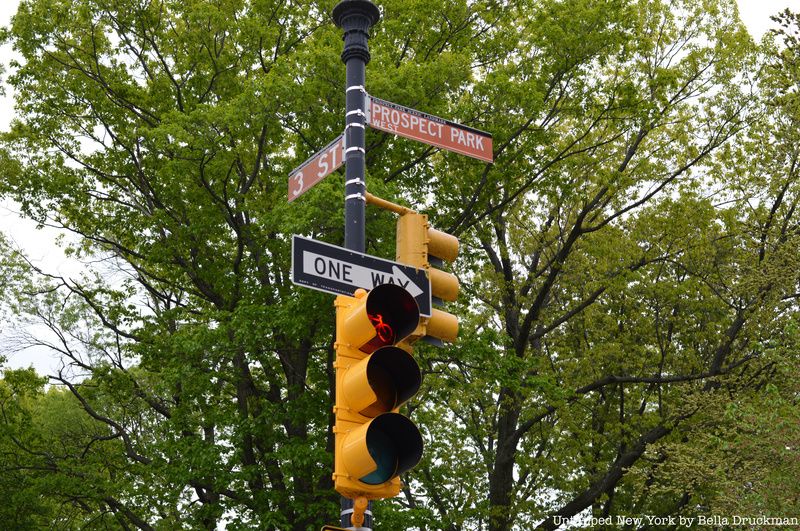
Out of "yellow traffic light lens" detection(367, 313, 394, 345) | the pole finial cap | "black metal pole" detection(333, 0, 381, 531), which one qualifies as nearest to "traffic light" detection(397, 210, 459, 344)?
"black metal pole" detection(333, 0, 381, 531)

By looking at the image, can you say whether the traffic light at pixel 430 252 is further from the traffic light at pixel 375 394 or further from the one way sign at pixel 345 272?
the traffic light at pixel 375 394

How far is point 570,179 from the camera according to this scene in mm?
20547

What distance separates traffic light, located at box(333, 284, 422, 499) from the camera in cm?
476

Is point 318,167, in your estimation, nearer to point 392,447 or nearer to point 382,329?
point 382,329

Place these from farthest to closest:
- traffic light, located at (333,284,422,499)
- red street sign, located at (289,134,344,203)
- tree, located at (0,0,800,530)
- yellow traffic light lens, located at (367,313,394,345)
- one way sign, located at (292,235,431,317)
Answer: tree, located at (0,0,800,530) < red street sign, located at (289,134,344,203) < one way sign, located at (292,235,431,317) < yellow traffic light lens, located at (367,313,394,345) < traffic light, located at (333,284,422,499)

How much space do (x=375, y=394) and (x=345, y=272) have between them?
51.8 inches

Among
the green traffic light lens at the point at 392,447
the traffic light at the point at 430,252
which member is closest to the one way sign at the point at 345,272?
the traffic light at the point at 430,252

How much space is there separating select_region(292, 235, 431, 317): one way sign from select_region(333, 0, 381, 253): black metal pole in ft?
1.33

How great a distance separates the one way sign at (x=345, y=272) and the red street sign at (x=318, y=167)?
128 centimetres

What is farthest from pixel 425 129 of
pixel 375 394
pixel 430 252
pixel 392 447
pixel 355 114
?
pixel 392 447

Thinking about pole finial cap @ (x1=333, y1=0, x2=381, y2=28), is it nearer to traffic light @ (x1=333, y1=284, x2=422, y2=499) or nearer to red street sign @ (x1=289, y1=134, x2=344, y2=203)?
red street sign @ (x1=289, y1=134, x2=344, y2=203)

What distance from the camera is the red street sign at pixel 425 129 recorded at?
288 inches

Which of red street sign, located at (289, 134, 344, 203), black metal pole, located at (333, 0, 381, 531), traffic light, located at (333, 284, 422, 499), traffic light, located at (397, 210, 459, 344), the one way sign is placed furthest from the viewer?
red street sign, located at (289, 134, 344, 203)

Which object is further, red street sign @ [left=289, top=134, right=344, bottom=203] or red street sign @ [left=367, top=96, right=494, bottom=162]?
red street sign @ [left=367, top=96, right=494, bottom=162]
